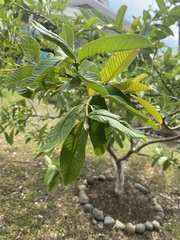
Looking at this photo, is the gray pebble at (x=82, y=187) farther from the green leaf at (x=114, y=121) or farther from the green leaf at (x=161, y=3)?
the green leaf at (x=114, y=121)

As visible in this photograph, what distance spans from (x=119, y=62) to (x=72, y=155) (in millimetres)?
189

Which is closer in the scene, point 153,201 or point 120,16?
point 120,16

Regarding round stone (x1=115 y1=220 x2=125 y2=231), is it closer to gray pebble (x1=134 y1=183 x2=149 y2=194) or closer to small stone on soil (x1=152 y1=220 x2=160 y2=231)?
small stone on soil (x1=152 y1=220 x2=160 y2=231)

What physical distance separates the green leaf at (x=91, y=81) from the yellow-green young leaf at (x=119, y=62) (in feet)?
0.16

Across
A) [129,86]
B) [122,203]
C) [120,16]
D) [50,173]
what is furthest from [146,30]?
[122,203]

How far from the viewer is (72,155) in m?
0.39

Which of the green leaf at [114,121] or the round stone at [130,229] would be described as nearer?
the green leaf at [114,121]

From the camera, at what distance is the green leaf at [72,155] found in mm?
390

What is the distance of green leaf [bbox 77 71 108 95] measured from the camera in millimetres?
334

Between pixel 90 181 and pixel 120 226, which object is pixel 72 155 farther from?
pixel 90 181

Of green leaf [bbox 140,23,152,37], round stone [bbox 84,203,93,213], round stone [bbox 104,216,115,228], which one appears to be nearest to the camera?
green leaf [bbox 140,23,152,37]

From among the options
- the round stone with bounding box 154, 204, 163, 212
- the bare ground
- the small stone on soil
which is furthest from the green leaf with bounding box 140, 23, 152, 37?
the round stone with bounding box 154, 204, 163, 212

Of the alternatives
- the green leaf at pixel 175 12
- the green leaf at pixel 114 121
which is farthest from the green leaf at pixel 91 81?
the green leaf at pixel 175 12

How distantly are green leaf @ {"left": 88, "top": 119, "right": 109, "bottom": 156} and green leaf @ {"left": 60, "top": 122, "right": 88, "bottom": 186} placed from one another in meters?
0.02
